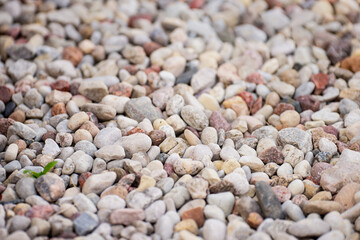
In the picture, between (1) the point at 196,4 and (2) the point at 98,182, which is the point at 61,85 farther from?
(1) the point at 196,4

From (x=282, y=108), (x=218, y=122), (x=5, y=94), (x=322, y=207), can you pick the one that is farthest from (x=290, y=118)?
(x=5, y=94)

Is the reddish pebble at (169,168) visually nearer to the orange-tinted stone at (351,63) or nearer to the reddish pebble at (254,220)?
the reddish pebble at (254,220)

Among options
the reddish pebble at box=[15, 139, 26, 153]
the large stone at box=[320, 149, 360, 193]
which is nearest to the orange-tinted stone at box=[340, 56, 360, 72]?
the large stone at box=[320, 149, 360, 193]

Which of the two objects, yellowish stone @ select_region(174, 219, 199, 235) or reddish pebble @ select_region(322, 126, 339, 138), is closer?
yellowish stone @ select_region(174, 219, 199, 235)

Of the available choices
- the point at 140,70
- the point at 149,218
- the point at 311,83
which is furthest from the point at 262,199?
the point at 140,70

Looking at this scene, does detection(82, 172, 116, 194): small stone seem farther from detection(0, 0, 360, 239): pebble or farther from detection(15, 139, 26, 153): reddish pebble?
detection(15, 139, 26, 153): reddish pebble

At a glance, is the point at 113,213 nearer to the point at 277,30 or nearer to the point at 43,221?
the point at 43,221

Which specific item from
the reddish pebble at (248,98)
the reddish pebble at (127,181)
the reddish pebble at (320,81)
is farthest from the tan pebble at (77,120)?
the reddish pebble at (320,81)
